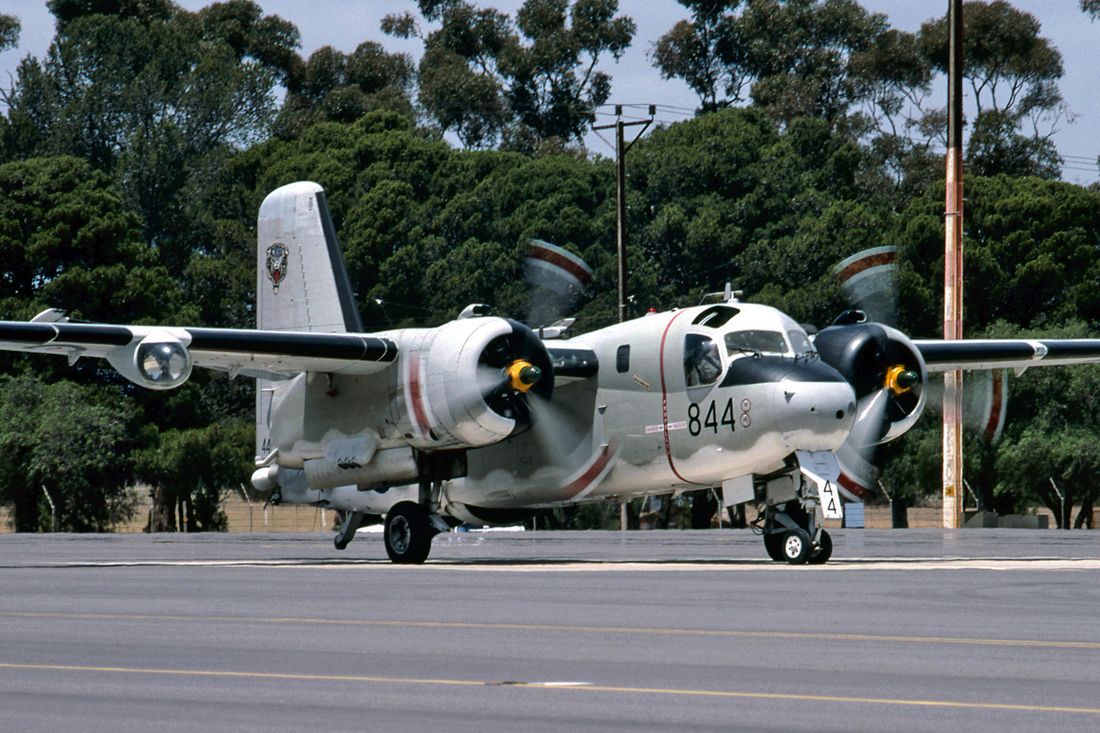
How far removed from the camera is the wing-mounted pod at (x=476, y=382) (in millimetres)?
26969

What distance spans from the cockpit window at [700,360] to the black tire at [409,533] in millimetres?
5050

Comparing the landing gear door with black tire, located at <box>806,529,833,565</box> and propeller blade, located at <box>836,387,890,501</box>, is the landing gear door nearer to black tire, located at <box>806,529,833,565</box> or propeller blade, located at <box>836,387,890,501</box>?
black tire, located at <box>806,529,833,565</box>

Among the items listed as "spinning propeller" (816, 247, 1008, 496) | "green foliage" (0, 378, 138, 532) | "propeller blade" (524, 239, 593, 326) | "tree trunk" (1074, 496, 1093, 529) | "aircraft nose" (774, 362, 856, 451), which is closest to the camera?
"aircraft nose" (774, 362, 856, 451)

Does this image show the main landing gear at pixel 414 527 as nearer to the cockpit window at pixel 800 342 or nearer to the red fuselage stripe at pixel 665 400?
the red fuselage stripe at pixel 665 400

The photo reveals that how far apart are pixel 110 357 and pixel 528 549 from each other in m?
11.4

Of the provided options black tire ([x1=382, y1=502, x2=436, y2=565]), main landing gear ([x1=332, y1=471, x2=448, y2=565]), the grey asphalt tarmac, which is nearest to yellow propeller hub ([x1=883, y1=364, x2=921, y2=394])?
the grey asphalt tarmac

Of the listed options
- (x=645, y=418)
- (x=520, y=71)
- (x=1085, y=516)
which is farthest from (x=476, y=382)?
(x=520, y=71)

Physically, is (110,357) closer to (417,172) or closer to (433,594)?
(433,594)

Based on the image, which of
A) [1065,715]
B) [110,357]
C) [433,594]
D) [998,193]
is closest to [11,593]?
[433,594]

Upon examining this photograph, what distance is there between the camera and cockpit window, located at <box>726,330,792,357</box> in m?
26.1

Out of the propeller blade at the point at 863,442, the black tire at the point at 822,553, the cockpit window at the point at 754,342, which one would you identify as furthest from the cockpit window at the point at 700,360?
the black tire at the point at 822,553

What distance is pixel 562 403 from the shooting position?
2880 cm

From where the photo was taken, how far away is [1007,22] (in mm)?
95812

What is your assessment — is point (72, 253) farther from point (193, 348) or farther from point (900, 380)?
point (900, 380)
